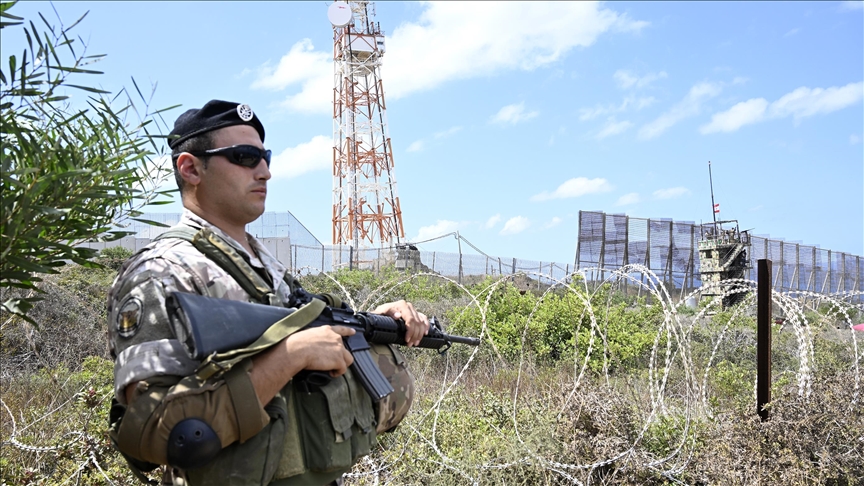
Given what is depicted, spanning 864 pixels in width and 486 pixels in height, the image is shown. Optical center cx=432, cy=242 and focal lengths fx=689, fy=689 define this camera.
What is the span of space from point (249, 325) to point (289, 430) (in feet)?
1.15

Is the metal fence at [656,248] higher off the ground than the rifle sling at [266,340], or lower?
higher

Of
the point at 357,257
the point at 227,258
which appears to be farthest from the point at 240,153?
the point at 357,257

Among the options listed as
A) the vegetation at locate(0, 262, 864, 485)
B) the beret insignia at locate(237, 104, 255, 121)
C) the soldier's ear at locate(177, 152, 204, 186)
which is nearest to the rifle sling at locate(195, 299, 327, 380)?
the soldier's ear at locate(177, 152, 204, 186)

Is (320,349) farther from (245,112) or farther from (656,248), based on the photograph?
(656,248)

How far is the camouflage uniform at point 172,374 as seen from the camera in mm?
1713

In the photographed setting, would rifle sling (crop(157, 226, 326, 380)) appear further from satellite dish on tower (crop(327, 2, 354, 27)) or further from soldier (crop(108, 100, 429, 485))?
satellite dish on tower (crop(327, 2, 354, 27))

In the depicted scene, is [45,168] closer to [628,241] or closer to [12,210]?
[12,210]

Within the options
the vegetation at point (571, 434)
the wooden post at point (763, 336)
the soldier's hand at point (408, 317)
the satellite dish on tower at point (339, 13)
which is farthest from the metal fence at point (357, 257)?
the soldier's hand at point (408, 317)

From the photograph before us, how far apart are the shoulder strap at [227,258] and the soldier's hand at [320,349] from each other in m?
0.23

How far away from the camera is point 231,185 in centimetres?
215

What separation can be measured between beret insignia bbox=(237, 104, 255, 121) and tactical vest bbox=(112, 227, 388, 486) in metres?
0.41

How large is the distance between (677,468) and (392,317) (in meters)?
2.76

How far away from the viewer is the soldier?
172cm

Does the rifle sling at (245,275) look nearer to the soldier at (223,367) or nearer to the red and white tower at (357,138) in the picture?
the soldier at (223,367)
